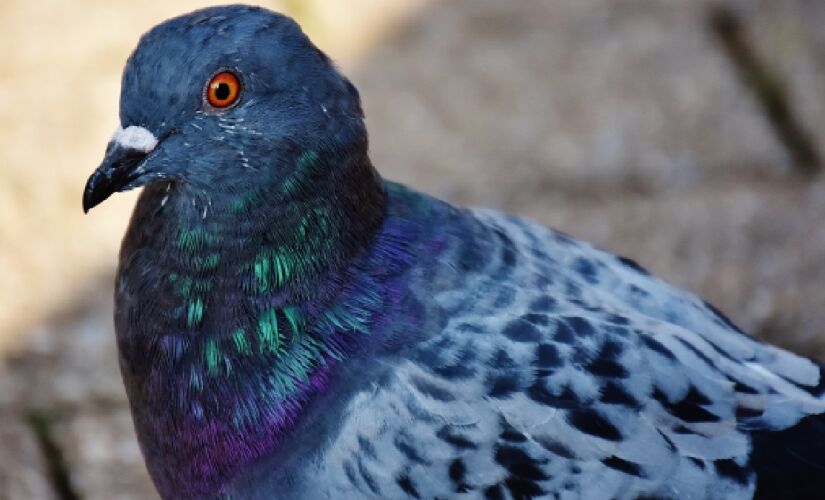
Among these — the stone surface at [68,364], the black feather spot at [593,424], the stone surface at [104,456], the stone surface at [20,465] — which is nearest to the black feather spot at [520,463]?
the black feather spot at [593,424]

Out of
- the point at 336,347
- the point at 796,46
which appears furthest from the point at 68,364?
the point at 796,46

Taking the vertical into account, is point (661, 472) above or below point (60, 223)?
above

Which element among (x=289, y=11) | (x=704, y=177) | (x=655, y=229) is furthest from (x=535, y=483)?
(x=289, y=11)

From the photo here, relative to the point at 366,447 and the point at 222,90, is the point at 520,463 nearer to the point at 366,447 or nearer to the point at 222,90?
the point at 366,447

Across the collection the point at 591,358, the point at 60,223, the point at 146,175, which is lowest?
the point at 60,223

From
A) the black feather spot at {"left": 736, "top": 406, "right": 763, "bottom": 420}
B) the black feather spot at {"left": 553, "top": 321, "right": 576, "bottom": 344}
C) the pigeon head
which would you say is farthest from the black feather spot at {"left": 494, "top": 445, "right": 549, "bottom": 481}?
the pigeon head

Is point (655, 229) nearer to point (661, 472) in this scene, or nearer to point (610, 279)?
point (610, 279)

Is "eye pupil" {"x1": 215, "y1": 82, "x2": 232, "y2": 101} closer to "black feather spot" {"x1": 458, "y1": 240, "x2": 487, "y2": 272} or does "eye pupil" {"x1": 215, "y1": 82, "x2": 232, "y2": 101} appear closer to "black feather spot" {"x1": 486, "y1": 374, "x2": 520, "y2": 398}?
"black feather spot" {"x1": 458, "y1": 240, "x2": 487, "y2": 272}
